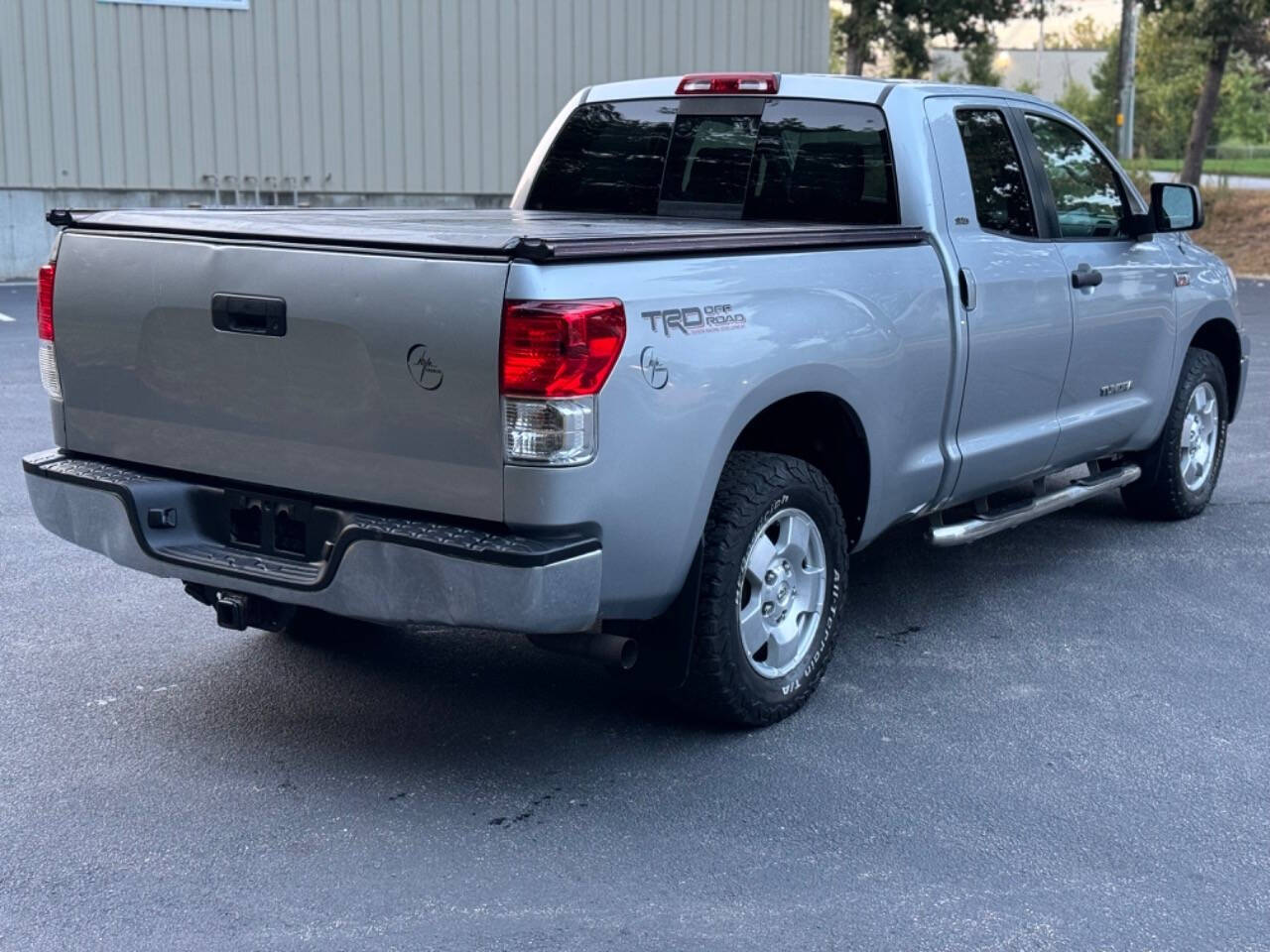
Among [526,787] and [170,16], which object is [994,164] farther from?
[170,16]

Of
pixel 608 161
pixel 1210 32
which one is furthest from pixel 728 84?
pixel 1210 32

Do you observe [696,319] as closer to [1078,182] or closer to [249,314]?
[249,314]

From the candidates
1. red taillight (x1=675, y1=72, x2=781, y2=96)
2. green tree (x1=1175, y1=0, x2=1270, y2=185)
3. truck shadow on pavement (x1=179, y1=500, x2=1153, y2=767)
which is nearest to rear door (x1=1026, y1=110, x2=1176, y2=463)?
truck shadow on pavement (x1=179, y1=500, x2=1153, y2=767)

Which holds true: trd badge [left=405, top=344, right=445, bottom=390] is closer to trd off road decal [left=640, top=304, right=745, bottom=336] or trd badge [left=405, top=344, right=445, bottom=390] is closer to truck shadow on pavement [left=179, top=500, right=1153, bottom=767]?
trd off road decal [left=640, top=304, right=745, bottom=336]

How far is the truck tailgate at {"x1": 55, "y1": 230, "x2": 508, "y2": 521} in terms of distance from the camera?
3.76 metres

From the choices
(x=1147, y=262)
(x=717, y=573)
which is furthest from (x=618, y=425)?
(x=1147, y=262)

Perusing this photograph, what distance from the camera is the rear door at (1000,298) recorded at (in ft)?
17.7

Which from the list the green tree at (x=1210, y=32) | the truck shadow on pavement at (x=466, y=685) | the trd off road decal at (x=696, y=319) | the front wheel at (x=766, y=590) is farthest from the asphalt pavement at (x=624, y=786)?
the green tree at (x=1210, y=32)

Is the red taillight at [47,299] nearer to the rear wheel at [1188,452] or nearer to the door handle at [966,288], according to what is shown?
the door handle at [966,288]

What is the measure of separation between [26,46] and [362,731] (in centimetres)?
1692

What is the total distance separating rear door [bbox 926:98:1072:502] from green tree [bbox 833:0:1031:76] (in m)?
27.6

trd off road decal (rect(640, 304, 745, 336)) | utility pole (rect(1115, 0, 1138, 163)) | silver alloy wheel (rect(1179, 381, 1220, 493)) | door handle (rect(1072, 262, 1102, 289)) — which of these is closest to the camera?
trd off road decal (rect(640, 304, 745, 336))

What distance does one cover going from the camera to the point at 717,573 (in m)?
4.29

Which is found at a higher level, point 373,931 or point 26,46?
point 26,46
